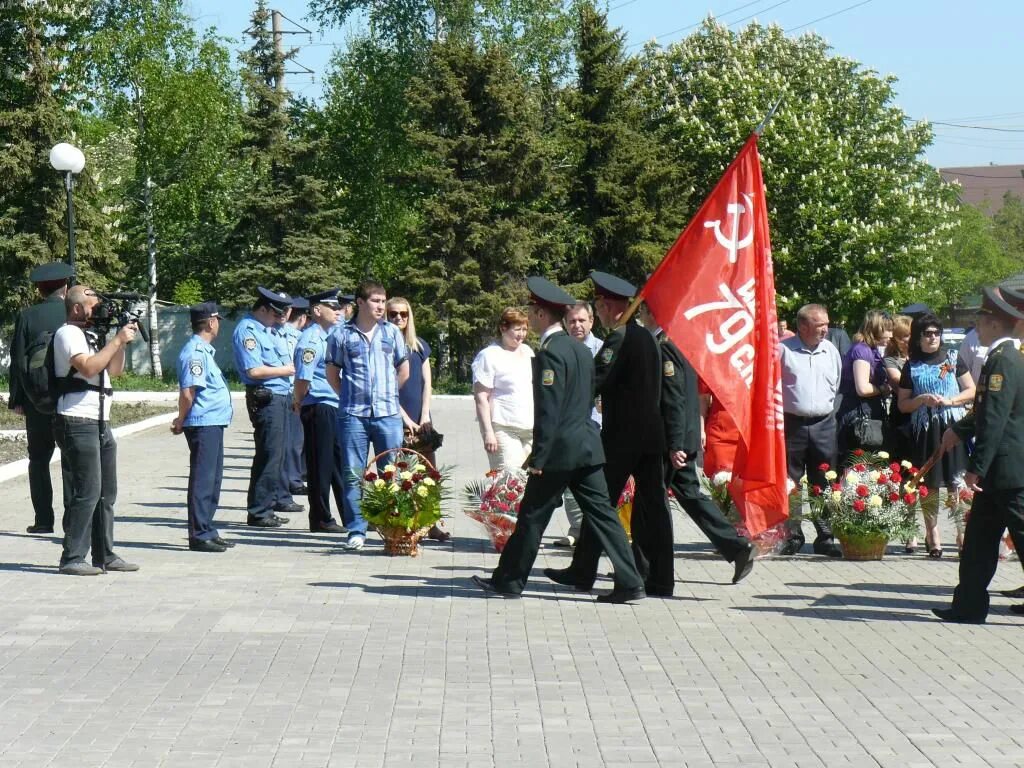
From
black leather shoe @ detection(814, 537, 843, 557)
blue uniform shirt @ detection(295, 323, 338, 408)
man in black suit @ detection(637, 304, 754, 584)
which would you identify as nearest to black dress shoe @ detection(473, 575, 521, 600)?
man in black suit @ detection(637, 304, 754, 584)

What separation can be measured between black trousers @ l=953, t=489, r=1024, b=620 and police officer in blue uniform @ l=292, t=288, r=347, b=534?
5.27m

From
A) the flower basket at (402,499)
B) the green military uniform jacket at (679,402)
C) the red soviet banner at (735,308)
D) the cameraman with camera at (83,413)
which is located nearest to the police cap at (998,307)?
the red soviet banner at (735,308)

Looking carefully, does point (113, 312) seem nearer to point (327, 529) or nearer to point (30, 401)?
point (30, 401)

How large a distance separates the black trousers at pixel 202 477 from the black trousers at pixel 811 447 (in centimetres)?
408

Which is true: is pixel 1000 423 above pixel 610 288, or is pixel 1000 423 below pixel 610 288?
below

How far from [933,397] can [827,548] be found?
1.31 m

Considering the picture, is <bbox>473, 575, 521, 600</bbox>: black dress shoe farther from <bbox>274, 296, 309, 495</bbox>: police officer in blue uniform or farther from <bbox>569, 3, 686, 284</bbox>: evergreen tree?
<bbox>569, 3, 686, 284</bbox>: evergreen tree

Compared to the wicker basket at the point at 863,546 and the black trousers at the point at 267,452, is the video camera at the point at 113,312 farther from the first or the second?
the wicker basket at the point at 863,546

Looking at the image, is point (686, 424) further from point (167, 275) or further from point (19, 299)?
point (167, 275)

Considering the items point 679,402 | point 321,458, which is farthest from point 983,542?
point 321,458

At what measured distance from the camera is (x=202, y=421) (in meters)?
10.9

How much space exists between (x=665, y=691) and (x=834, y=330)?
283 inches

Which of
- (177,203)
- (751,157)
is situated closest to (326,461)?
(751,157)

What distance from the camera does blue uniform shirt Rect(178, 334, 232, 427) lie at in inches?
430
